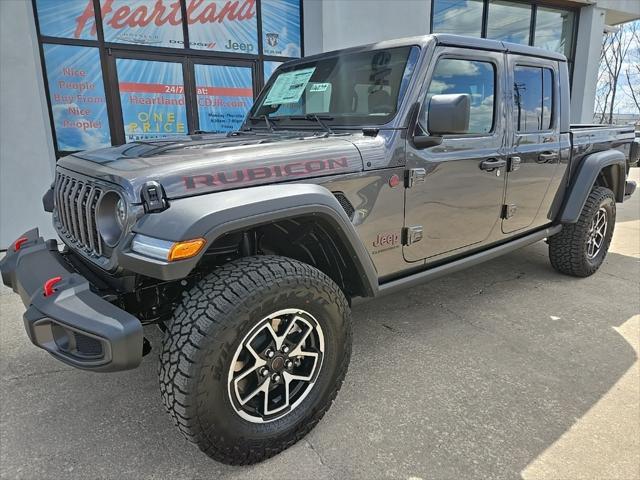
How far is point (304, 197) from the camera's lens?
202 centimetres

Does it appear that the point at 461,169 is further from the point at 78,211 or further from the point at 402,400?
the point at 78,211

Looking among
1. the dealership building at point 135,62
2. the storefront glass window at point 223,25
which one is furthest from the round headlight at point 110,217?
the storefront glass window at point 223,25

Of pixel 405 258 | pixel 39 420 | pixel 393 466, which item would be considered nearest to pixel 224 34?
pixel 405 258

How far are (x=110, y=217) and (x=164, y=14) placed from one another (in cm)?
547

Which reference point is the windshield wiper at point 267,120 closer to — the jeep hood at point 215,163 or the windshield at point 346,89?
the windshield at point 346,89

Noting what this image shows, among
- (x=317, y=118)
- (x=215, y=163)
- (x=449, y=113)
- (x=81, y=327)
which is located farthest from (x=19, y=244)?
(x=449, y=113)

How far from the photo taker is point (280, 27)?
24.0 ft

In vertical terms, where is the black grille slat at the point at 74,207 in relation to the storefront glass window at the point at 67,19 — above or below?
below

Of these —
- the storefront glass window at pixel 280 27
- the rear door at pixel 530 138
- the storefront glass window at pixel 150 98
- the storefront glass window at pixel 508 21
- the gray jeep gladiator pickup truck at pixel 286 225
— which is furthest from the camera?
the storefront glass window at pixel 508 21

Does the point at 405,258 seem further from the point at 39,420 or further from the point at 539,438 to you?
the point at 39,420

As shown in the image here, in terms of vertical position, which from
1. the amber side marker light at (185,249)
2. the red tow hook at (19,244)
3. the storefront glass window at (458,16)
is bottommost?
the red tow hook at (19,244)

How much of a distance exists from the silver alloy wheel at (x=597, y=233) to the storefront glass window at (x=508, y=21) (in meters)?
6.51

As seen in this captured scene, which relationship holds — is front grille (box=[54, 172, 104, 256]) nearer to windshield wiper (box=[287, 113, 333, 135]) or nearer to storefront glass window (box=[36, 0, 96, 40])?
windshield wiper (box=[287, 113, 333, 135])

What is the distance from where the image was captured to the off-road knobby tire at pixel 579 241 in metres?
4.05
